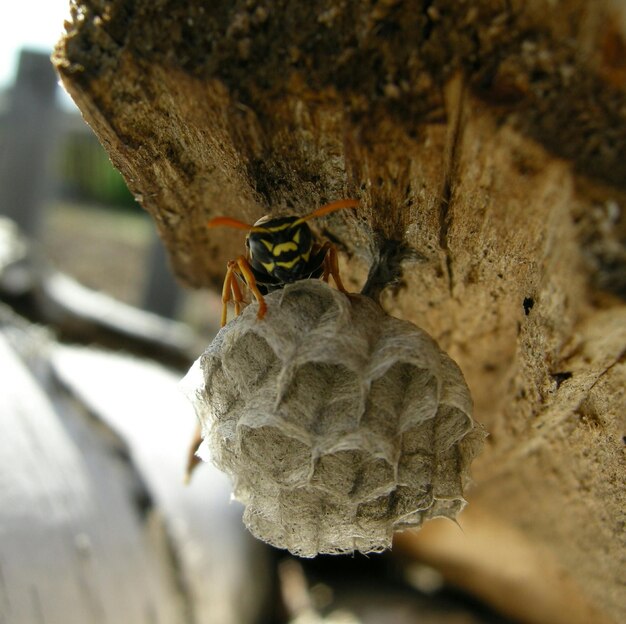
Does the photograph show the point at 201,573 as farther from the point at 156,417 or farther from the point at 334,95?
the point at 334,95

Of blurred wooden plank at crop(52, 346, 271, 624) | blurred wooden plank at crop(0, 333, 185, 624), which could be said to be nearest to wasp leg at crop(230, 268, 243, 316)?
blurred wooden plank at crop(0, 333, 185, 624)

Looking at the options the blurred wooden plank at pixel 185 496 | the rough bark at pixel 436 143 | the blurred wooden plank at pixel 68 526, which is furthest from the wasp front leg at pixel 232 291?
the blurred wooden plank at pixel 185 496

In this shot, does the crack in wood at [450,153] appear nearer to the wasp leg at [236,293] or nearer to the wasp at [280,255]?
the wasp at [280,255]

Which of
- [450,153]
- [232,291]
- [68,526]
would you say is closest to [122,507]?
[68,526]

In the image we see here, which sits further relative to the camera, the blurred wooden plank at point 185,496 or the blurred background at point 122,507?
the blurred wooden plank at point 185,496

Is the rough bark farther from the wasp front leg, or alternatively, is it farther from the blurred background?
the blurred background

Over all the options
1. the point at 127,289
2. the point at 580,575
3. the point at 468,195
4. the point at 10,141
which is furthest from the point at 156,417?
the point at 127,289

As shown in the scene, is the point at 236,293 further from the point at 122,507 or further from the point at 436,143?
the point at 122,507
